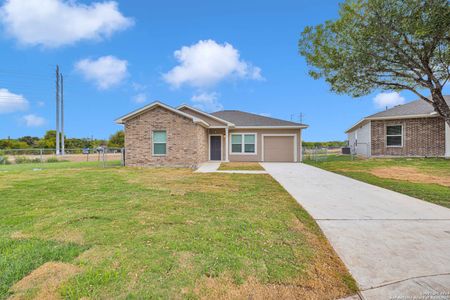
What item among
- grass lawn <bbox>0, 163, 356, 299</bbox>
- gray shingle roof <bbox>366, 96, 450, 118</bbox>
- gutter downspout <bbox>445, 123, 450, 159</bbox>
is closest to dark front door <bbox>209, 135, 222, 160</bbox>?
gray shingle roof <bbox>366, 96, 450, 118</bbox>

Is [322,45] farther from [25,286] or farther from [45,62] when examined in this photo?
[45,62]

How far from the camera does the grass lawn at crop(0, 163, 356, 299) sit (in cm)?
227

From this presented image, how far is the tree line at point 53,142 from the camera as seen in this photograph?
4221 cm

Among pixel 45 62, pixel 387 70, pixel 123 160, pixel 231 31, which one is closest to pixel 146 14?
pixel 231 31

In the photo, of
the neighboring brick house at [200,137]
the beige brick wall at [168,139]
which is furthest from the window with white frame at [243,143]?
the beige brick wall at [168,139]

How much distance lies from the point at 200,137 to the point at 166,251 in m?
12.6

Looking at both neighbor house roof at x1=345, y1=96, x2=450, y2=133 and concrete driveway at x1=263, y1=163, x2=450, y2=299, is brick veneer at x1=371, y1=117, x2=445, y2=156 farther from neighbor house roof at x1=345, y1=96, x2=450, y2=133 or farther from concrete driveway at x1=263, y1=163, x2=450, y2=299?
concrete driveway at x1=263, y1=163, x2=450, y2=299

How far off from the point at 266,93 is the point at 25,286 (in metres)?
26.0

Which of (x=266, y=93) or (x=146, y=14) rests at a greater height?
(x=146, y=14)

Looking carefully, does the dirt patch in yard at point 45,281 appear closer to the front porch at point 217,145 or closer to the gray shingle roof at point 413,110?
the front porch at point 217,145

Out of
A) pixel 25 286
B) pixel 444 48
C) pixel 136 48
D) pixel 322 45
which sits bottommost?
pixel 25 286

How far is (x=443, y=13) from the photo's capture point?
663 centimetres

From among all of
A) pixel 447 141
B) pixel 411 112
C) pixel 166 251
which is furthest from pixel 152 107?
pixel 447 141

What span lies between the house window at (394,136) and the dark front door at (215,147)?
13.4 meters
